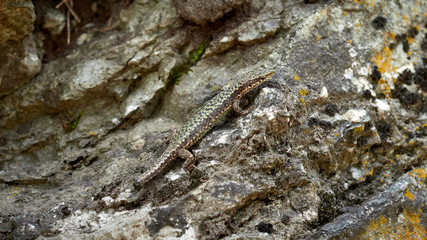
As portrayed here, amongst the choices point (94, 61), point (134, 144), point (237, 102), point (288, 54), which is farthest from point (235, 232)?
point (94, 61)

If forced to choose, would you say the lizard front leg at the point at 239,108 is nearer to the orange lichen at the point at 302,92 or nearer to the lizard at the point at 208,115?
the lizard at the point at 208,115

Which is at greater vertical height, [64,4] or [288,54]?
[64,4]

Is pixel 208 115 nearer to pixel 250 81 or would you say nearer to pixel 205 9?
pixel 250 81

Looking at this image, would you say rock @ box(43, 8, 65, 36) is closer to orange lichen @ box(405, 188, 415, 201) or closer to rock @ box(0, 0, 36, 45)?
rock @ box(0, 0, 36, 45)

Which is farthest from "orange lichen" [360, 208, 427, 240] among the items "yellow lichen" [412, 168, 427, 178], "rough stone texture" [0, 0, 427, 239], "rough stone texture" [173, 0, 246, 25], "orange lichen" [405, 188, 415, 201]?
"rough stone texture" [173, 0, 246, 25]

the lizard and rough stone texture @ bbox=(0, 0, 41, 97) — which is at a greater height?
rough stone texture @ bbox=(0, 0, 41, 97)

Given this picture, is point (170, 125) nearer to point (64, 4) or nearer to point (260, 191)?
point (260, 191)

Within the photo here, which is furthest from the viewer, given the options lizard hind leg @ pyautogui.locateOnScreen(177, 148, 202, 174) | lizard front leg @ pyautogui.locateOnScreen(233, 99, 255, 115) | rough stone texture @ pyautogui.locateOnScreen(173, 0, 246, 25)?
rough stone texture @ pyautogui.locateOnScreen(173, 0, 246, 25)
